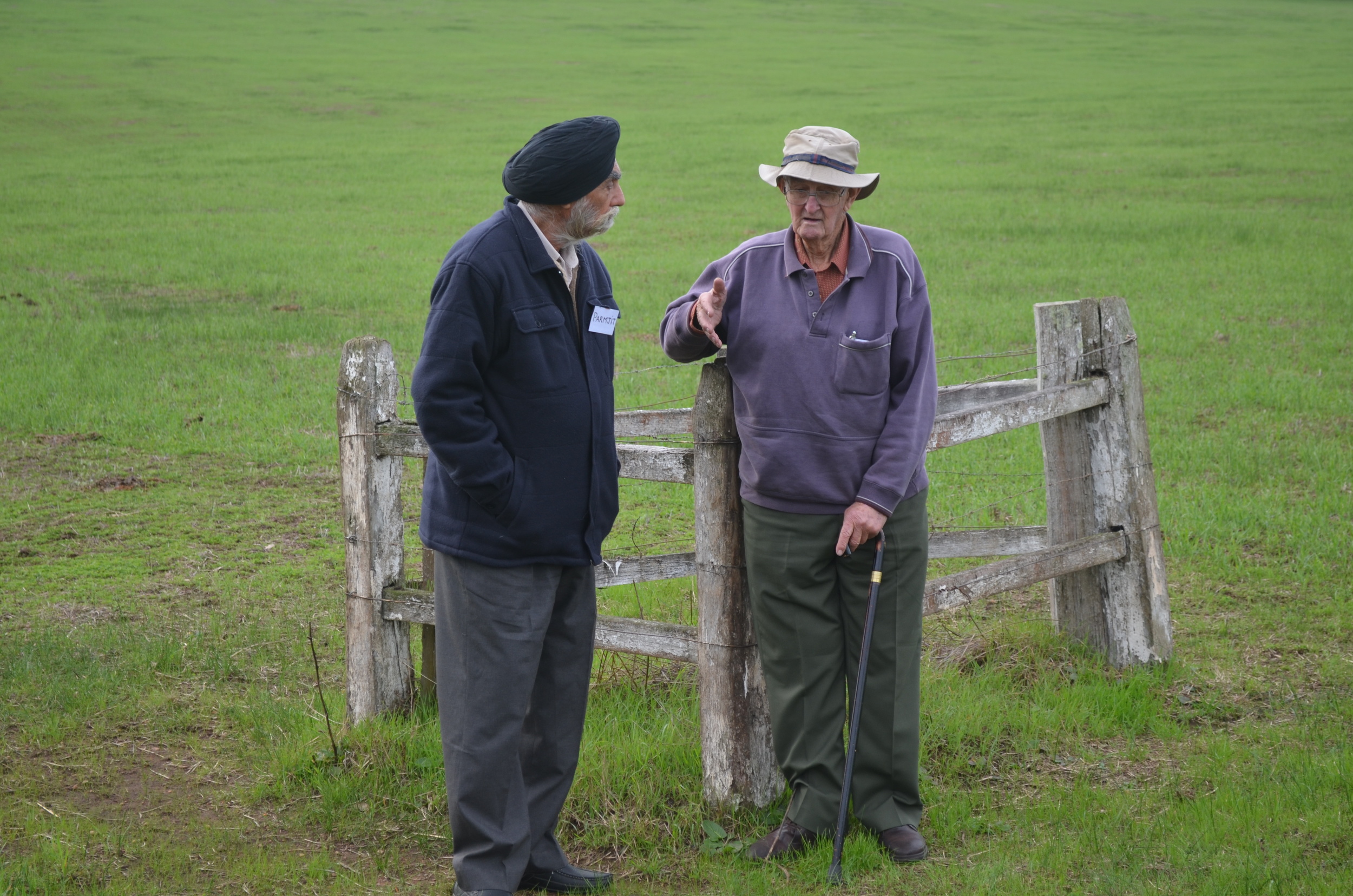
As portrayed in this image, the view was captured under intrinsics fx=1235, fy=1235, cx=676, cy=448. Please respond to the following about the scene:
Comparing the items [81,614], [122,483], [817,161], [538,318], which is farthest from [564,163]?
[122,483]

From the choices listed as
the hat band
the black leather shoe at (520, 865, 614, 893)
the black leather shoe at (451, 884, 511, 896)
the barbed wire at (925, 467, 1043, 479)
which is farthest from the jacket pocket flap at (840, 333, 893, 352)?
the barbed wire at (925, 467, 1043, 479)

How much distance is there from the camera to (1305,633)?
19.4 ft

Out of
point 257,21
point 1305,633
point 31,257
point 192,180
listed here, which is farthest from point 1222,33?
point 1305,633

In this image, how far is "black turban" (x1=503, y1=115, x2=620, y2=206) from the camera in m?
3.62

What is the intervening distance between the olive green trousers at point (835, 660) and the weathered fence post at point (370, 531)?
1.50 metres

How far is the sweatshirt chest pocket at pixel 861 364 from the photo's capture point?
3975mm

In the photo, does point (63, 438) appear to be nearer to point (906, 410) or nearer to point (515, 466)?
point (515, 466)

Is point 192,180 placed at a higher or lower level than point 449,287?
higher

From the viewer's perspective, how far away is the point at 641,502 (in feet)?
27.8

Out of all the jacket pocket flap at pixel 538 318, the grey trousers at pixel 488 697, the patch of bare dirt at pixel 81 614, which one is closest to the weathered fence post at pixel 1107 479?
the jacket pocket flap at pixel 538 318

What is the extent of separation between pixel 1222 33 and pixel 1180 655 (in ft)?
193

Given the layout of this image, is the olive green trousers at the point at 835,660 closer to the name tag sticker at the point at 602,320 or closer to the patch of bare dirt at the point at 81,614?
the name tag sticker at the point at 602,320

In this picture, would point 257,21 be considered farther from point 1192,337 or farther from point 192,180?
point 1192,337

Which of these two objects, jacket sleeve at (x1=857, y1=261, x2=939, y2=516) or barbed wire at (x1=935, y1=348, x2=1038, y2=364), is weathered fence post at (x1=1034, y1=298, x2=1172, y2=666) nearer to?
barbed wire at (x1=935, y1=348, x2=1038, y2=364)
